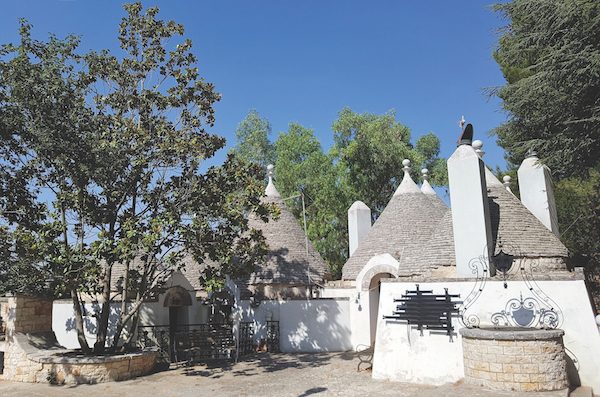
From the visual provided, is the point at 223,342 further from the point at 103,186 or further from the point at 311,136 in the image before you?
the point at 311,136

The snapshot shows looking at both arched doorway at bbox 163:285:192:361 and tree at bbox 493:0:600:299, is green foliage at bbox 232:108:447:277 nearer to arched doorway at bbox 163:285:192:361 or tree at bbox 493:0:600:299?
arched doorway at bbox 163:285:192:361

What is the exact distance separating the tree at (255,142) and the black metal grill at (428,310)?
28.4 meters

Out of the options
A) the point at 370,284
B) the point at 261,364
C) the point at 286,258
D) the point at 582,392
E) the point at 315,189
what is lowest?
the point at 261,364

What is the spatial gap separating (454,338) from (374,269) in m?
6.39

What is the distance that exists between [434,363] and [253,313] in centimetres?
831

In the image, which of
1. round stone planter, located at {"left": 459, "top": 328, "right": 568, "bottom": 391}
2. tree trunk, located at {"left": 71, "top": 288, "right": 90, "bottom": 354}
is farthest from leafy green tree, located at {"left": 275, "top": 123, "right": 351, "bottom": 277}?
round stone planter, located at {"left": 459, "top": 328, "right": 568, "bottom": 391}

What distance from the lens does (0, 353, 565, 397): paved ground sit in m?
8.84

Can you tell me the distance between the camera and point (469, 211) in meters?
9.86

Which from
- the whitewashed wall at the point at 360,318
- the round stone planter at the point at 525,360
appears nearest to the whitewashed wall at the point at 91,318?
the whitewashed wall at the point at 360,318

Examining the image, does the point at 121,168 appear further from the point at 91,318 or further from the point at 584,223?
the point at 584,223

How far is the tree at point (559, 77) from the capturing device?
37.8ft

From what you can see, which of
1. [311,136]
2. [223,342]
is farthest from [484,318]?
[311,136]

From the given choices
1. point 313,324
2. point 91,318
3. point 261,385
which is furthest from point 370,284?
point 91,318

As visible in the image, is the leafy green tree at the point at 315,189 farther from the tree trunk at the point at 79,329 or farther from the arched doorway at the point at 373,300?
the tree trunk at the point at 79,329
